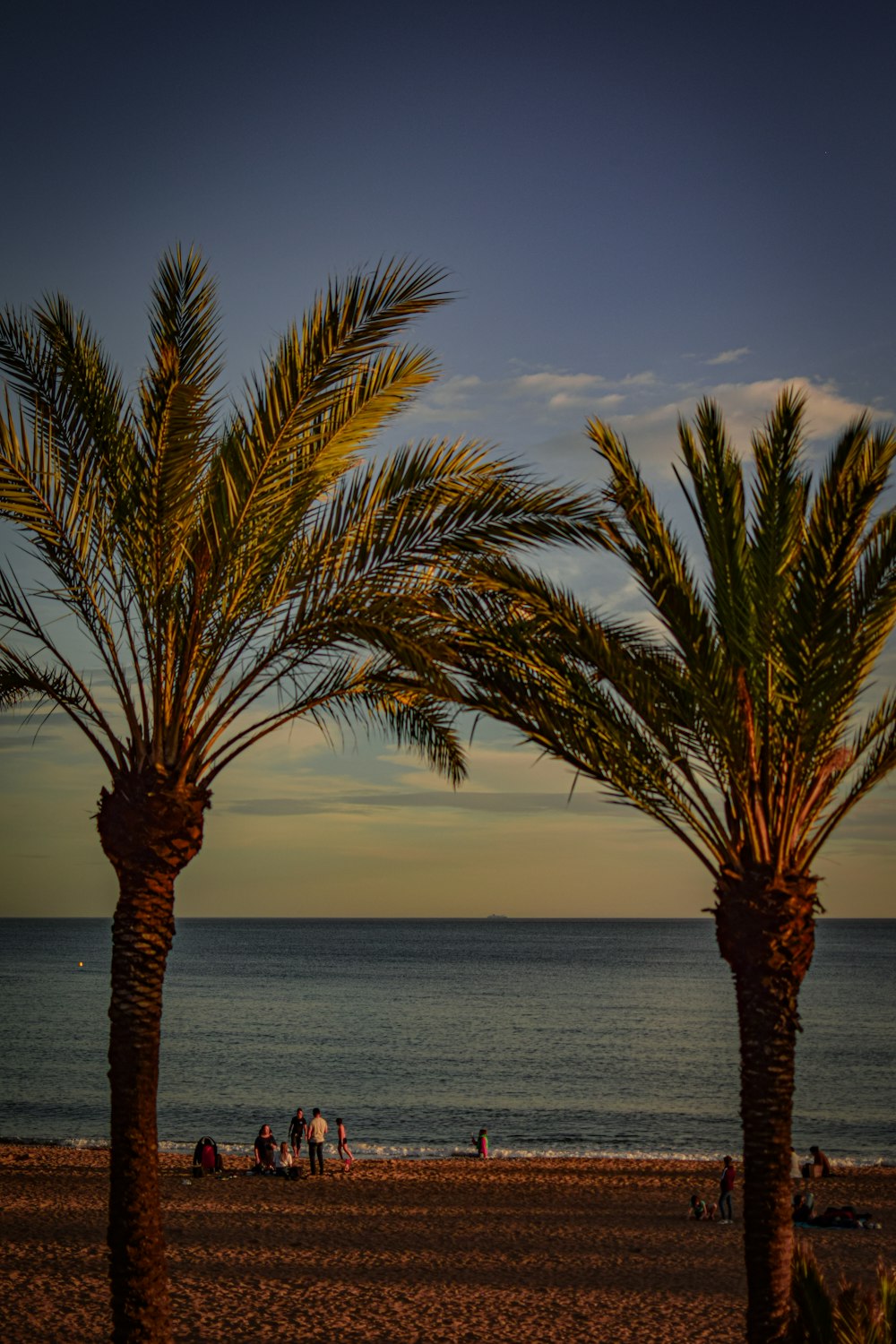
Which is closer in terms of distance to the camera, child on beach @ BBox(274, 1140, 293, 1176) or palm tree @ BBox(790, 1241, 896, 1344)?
palm tree @ BBox(790, 1241, 896, 1344)

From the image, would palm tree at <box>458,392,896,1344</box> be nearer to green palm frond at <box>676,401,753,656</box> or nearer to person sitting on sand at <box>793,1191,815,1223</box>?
green palm frond at <box>676,401,753,656</box>

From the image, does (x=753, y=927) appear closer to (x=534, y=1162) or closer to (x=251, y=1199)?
(x=251, y=1199)

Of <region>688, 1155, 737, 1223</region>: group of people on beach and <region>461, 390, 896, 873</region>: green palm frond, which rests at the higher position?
<region>461, 390, 896, 873</region>: green palm frond

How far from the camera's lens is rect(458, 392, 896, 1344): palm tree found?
28.2 ft

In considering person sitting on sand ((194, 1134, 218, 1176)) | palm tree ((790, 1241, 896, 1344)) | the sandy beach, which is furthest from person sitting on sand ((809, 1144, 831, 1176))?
palm tree ((790, 1241, 896, 1344))

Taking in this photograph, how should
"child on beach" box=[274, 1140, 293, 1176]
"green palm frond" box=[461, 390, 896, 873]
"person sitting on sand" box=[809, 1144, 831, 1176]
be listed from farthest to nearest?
"person sitting on sand" box=[809, 1144, 831, 1176]
"child on beach" box=[274, 1140, 293, 1176]
"green palm frond" box=[461, 390, 896, 873]

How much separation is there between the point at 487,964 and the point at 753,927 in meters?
132

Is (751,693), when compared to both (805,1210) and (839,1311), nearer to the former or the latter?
(839,1311)

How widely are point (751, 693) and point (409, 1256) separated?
12306mm

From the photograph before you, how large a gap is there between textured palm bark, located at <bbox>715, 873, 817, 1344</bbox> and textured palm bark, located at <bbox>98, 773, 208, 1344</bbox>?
4.71m

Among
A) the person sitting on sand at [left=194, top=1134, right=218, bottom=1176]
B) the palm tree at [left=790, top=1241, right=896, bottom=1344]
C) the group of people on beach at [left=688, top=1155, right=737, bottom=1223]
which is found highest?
the palm tree at [left=790, top=1241, right=896, bottom=1344]

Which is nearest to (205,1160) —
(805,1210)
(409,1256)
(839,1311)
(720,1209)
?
(409,1256)

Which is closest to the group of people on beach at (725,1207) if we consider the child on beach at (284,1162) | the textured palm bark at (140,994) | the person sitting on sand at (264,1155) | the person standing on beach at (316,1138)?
the person standing on beach at (316,1138)

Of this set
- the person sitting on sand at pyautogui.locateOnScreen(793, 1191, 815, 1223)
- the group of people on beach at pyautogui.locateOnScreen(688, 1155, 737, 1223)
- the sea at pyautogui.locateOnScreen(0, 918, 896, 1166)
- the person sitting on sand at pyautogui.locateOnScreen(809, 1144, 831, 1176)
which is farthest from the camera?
the sea at pyautogui.locateOnScreen(0, 918, 896, 1166)
